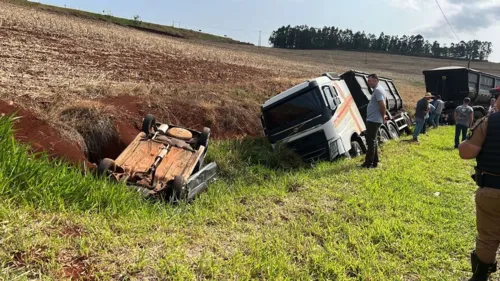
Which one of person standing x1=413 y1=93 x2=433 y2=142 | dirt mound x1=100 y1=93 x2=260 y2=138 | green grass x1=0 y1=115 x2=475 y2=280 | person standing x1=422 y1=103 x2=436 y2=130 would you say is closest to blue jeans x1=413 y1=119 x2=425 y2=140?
person standing x1=413 y1=93 x2=433 y2=142

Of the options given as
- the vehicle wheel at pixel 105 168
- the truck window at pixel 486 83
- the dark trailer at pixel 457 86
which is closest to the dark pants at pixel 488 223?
the vehicle wheel at pixel 105 168

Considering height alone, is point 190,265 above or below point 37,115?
below

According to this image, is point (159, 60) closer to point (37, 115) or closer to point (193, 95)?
point (193, 95)

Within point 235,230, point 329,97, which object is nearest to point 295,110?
point 329,97

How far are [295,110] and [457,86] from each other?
43.0 ft

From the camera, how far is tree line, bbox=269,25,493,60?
98188 millimetres

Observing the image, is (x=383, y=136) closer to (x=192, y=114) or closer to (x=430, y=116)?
(x=430, y=116)

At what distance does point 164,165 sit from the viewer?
260 inches

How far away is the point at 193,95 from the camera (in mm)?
11922

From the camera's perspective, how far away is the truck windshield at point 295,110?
8398 millimetres

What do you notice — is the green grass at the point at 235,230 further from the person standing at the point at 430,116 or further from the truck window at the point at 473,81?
the truck window at the point at 473,81

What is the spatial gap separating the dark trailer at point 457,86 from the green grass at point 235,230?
1339 cm

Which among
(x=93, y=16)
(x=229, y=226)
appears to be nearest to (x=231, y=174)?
(x=229, y=226)

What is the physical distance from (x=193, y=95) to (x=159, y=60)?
7.68 meters
